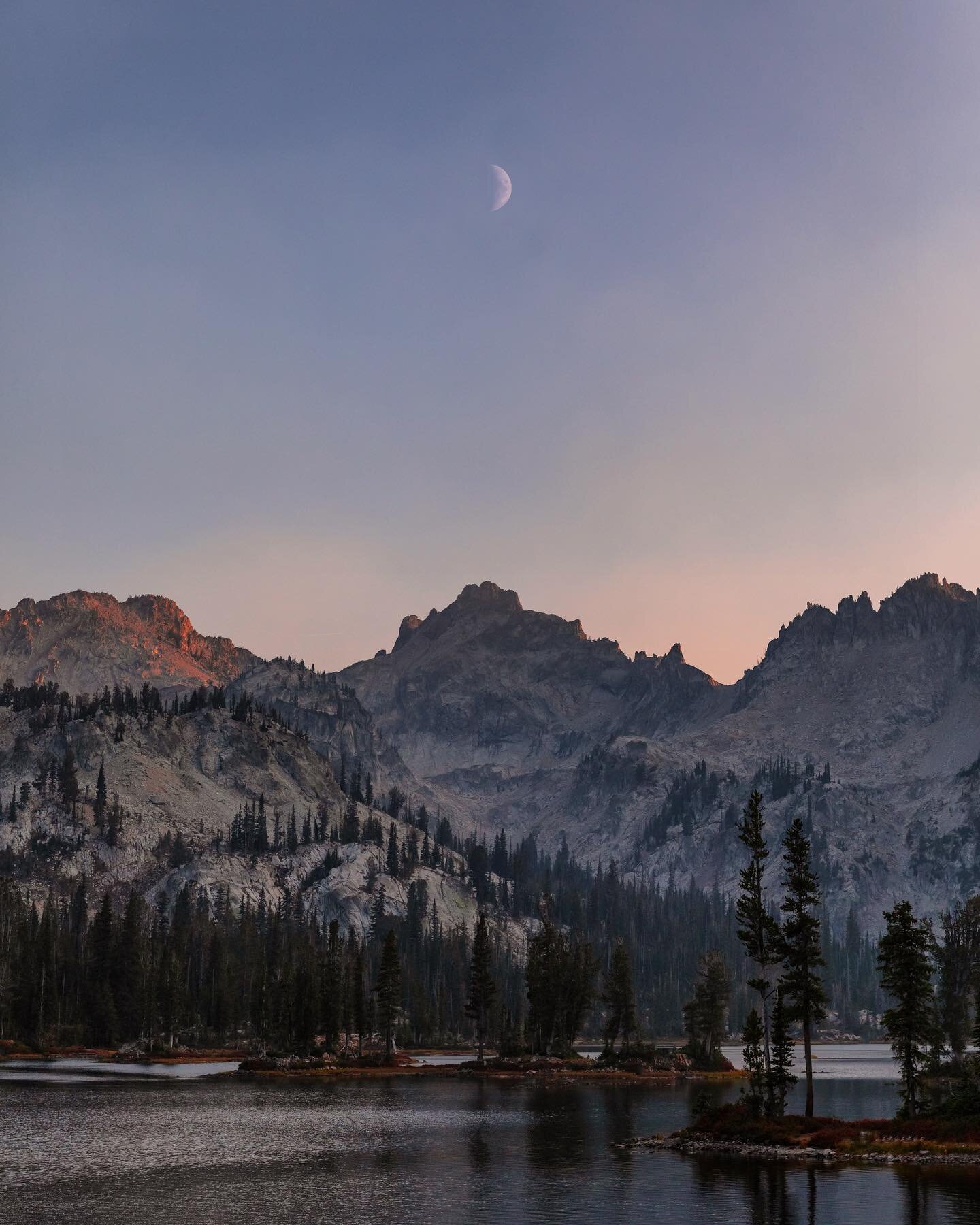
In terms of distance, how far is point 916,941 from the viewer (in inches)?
3939

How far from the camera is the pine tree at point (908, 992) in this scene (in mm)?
97000

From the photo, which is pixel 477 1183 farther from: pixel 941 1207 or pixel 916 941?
pixel 916 941

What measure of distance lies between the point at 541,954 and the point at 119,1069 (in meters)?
60.5

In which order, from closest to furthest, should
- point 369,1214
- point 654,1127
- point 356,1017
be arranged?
point 369,1214 < point 654,1127 < point 356,1017

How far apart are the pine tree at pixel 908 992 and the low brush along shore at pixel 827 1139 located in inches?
144

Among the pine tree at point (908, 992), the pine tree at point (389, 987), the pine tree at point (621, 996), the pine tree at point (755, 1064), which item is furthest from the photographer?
the pine tree at point (621, 996)

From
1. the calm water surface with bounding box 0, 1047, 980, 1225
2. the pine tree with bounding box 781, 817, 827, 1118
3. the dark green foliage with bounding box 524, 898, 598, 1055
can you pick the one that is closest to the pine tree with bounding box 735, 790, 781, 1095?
the pine tree with bounding box 781, 817, 827, 1118

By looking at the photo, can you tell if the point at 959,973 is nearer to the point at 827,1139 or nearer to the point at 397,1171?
the point at 827,1139

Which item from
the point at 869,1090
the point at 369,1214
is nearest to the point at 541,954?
the point at 869,1090

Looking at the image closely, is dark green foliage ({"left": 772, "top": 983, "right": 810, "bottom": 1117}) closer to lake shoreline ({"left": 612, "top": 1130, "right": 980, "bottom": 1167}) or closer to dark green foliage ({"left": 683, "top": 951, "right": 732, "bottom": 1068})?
lake shoreline ({"left": 612, "top": 1130, "right": 980, "bottom": 1167})

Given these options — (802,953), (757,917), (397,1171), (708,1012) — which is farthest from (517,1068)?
(397,1171)

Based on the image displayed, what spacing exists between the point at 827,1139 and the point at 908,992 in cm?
A: 1394

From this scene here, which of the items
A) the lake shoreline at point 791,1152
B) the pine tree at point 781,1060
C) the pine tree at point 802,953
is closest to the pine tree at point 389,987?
the lake shoreline at point 791,1152

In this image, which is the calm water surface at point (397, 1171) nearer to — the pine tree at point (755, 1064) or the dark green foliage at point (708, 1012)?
the pine tree at point (755, 1064)
